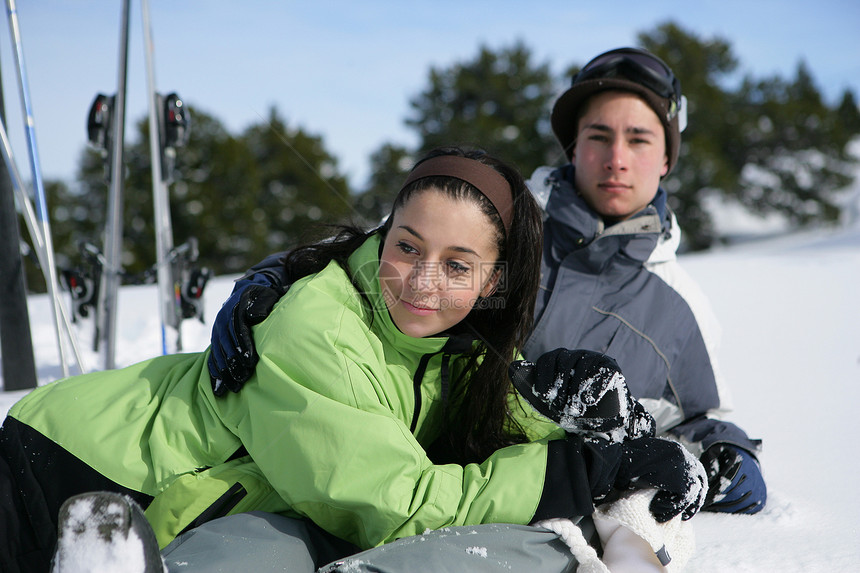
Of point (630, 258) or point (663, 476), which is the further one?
point (630, 258)

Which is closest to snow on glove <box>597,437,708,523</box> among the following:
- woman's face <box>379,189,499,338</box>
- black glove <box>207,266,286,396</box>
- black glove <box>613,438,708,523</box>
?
black glove <box>613,438,708,523</box>

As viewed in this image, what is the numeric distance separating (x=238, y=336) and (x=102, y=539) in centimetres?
52

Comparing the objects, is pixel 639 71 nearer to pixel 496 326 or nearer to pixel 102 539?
pixel 496 326

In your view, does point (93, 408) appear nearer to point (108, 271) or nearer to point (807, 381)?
point (108, 271)

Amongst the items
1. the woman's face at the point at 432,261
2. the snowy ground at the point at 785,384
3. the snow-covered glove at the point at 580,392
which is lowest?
the snowy ground at the point at 785,384

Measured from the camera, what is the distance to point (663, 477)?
4.59ft

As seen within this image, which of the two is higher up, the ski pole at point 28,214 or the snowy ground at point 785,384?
the ski pole at point 28,214

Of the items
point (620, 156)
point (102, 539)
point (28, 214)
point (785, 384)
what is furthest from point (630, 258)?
point (28, 214)

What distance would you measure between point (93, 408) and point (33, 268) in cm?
2005

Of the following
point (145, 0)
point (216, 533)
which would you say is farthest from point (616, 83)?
point (145, 0)

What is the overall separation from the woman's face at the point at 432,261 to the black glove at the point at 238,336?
310 millimetres

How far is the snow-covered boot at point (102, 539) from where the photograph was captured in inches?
41.8

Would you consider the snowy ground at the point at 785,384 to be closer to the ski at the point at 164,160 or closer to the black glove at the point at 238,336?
the ski at the point at 164,160

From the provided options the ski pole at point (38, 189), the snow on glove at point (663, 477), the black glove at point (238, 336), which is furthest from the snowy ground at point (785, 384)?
the black glove at point (238, 336)
